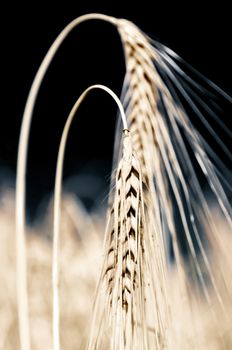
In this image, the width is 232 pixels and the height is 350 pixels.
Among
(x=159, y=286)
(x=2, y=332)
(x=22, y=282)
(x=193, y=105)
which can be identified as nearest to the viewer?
(x=22, y=282)

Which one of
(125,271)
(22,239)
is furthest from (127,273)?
(22,239)

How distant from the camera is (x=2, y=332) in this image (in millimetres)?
1178

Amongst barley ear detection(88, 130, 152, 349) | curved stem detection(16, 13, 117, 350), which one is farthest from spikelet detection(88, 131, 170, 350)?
curved stem detection(16, 13, 117, 350)

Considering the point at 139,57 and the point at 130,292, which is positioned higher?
the point at 139,57

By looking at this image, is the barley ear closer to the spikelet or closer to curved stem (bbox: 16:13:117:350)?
the spikelet

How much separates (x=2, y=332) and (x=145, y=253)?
824mm

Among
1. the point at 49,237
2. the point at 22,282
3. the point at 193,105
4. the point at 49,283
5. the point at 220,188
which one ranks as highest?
the point at 49,237

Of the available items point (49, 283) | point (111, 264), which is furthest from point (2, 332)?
point (111, 264)

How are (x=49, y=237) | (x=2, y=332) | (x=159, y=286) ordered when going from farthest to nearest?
(x=49, y=237), (x=2, y=332), (x=159, y=286)

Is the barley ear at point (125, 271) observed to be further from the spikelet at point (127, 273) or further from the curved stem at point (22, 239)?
the curved stem at point (22, 239)

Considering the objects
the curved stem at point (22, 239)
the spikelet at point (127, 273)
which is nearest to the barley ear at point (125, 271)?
the spikelet at point (127, 273)

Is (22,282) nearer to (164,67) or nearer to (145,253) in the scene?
(145,253)

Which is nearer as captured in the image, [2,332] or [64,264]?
[2,332]

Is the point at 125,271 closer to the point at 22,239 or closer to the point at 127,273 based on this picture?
the point at 127,273
